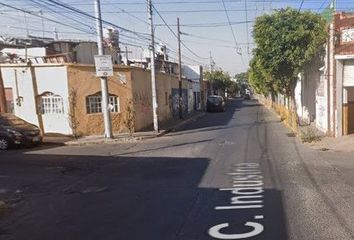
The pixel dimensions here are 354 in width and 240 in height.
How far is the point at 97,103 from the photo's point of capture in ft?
86.8

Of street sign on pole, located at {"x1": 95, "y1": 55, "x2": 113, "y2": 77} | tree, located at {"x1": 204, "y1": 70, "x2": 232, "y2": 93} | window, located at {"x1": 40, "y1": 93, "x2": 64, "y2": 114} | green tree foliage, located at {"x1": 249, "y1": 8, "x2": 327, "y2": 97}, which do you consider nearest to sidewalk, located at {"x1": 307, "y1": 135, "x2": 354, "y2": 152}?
green tree foliage, located at {"x1": 249, "y1": 8, "x2": 327, "y2": 97}

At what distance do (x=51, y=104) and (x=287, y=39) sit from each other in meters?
12.8

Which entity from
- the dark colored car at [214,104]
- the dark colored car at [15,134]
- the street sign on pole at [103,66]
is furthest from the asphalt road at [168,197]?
the dark colored car at [214,104]

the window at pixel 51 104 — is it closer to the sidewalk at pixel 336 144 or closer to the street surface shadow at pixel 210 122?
the street surface shadow at pixel 210 122

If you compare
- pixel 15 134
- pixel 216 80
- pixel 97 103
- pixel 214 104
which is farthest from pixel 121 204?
pixel 216 80

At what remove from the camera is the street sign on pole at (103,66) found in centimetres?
2373

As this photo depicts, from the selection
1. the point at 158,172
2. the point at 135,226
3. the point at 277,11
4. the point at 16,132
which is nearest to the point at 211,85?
the point at 277,11

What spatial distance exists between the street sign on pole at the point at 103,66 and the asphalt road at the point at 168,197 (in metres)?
6.55

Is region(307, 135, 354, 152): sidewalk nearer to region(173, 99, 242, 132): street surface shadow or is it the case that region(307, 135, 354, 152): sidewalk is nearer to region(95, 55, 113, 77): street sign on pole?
region(95, 55, 113, 77): street sign on pole

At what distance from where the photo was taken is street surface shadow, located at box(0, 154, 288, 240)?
735 cm

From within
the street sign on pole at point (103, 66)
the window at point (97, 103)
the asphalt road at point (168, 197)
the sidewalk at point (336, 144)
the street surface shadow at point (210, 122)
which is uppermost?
the street sign on pole at point (103, 66)

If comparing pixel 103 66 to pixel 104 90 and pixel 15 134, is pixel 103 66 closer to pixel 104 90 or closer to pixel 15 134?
pixel 104 90

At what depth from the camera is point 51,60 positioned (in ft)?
89.4

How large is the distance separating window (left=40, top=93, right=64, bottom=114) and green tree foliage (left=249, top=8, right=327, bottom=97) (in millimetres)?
10721
